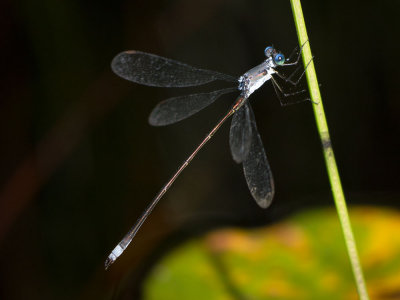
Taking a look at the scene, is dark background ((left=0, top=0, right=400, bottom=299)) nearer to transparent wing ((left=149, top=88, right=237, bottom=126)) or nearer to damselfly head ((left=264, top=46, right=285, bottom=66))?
transparent wing ((left=149, top=88, right=237, bottom=126))

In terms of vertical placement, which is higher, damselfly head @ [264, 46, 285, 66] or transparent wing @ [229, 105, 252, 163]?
damselfly head @ [264, 46, 285, 66]

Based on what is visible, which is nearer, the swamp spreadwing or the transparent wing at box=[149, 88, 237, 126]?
the swamp spreadwing

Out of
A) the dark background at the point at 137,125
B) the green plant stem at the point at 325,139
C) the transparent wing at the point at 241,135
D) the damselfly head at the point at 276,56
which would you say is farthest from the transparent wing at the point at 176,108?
the green plant stem at the point at 325,139

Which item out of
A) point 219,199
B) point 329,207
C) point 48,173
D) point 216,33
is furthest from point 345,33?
point 48,173

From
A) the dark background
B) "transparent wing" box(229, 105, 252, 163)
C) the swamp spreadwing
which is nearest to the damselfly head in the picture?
the swamp spreadwing

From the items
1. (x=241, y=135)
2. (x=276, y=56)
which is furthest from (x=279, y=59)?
(x=241, y=135)
